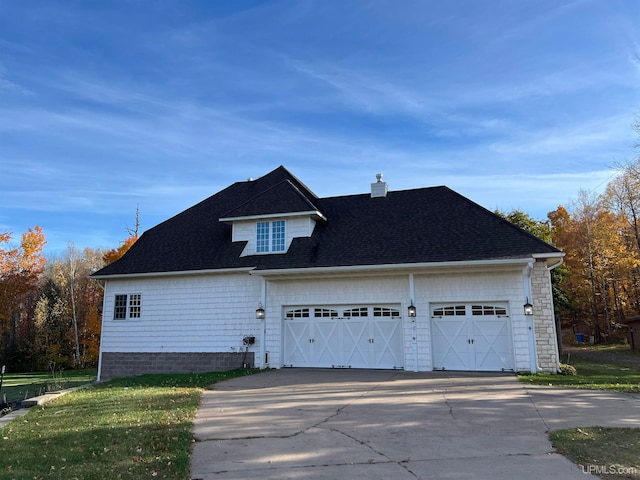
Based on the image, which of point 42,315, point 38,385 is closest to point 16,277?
point 42,315

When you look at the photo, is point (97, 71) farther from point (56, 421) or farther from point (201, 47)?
point (56, 421)

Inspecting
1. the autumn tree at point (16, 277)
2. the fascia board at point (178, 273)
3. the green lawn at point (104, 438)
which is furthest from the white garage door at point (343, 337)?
the autumn tree at point (16, 277)

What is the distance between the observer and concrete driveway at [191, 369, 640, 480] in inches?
206

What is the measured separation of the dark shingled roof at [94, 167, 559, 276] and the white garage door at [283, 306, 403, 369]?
1.91 meters

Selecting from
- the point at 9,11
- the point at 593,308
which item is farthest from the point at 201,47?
the point at 593,308

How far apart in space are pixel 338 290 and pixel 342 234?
2.42 metres

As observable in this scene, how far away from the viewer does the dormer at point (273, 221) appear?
17.1m

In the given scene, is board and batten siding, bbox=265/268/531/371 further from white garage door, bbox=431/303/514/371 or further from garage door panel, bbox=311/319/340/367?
garage door panel, bbox=311/319/340/367

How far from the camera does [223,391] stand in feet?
35.8

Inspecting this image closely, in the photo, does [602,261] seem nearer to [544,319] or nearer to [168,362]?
[544,319]

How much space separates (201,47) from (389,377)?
11620mm

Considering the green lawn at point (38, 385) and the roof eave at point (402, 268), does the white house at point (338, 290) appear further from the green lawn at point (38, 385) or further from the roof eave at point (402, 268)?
the green lawn at point (38, 385)

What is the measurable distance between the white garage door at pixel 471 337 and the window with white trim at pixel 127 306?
11.6 metres

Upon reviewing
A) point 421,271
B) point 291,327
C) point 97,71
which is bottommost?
point 291,327
